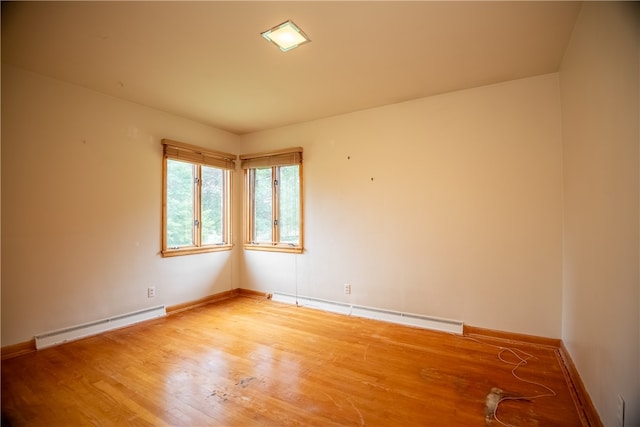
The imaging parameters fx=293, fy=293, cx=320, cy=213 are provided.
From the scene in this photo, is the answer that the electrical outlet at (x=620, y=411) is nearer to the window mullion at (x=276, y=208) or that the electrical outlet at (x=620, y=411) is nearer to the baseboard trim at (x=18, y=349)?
the window mullion at (x=276, y=208)

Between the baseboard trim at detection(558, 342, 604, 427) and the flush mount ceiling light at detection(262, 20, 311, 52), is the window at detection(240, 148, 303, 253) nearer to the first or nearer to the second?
the flush mount ceiling light at detection(262, 20, 311, 52)

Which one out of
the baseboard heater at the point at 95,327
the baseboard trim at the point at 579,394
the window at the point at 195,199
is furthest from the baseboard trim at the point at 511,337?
the baseboard heater at the point at 95,327

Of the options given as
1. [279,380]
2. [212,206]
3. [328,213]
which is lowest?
[279,380]

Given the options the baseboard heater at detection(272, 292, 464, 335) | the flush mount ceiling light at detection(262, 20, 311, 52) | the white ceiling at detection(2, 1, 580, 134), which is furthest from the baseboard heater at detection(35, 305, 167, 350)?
the flush mount ceiling light at detection(262, 20, 311, 52)

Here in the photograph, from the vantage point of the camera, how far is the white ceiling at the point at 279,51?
6.29 feet

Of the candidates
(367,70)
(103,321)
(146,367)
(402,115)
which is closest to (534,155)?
(402,115)

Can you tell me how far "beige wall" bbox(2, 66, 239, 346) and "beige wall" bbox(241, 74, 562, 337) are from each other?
6.30ft

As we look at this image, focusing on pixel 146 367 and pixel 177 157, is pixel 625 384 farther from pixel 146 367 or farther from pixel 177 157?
pixel 177 157

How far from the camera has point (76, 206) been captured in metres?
3.00

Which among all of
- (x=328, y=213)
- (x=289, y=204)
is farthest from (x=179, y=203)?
(x=328, y=213)

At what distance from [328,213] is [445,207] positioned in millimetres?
1493

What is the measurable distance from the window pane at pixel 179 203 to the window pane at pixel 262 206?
97cm

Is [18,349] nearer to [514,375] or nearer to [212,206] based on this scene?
[212,206]

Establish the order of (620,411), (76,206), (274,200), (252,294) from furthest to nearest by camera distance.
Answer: (252,294), (274,200), (76,206), (620,411)
